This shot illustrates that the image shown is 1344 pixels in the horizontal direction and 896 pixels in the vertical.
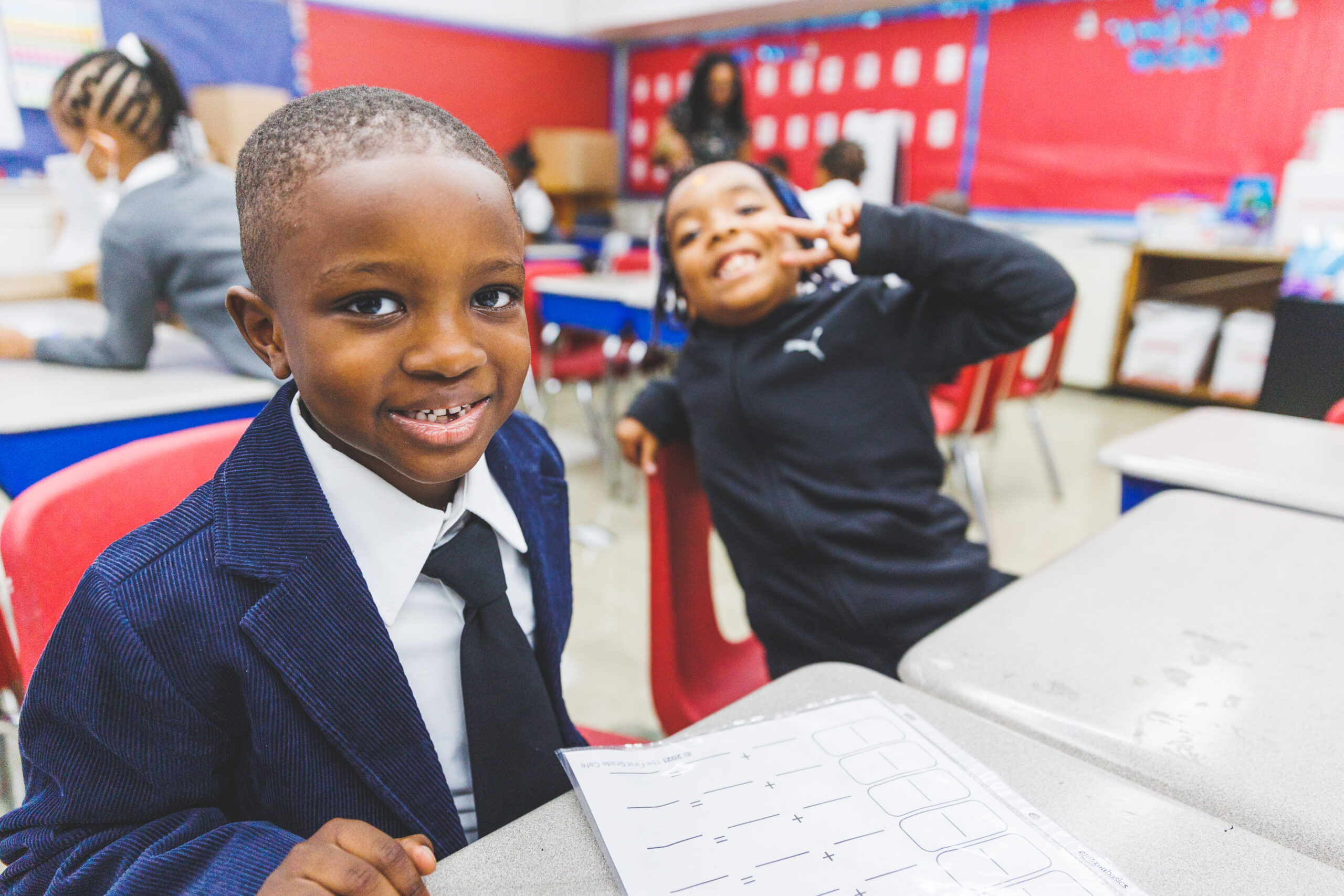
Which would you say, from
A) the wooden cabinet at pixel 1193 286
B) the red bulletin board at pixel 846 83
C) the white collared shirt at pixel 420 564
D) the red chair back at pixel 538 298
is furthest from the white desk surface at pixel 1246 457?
the red bulletin board at pixel 846 83

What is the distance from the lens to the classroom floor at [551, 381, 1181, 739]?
183 cm

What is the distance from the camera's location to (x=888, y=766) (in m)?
0.52

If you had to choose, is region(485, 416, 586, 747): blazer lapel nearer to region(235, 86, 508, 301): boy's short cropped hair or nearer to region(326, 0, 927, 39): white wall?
region(235, 86, 508, 301): boy's short cropped hair

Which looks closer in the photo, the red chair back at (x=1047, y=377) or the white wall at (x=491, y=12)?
the red chair back at (x=1047, y=377)

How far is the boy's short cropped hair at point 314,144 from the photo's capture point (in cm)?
48

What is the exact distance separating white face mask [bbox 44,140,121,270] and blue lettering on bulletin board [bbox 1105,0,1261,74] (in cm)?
466

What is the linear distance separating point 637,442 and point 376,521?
1.97ft

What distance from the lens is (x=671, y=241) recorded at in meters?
1.25

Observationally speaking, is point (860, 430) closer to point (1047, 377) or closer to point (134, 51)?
point (134, 51)

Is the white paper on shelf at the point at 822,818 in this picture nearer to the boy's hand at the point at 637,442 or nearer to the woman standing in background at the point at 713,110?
the boy's hand at the point at 637,442

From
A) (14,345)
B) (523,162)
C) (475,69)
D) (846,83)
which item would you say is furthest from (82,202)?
(846,83)

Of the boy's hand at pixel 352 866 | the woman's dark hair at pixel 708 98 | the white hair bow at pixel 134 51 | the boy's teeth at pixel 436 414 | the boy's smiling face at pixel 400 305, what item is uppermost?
the woman's dark hair at pixel 708 98

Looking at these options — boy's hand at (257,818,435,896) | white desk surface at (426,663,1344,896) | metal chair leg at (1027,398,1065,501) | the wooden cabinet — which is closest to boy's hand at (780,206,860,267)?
white desk surface at (426,663,1344,896)

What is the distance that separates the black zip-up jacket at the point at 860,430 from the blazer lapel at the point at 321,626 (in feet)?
2.09
